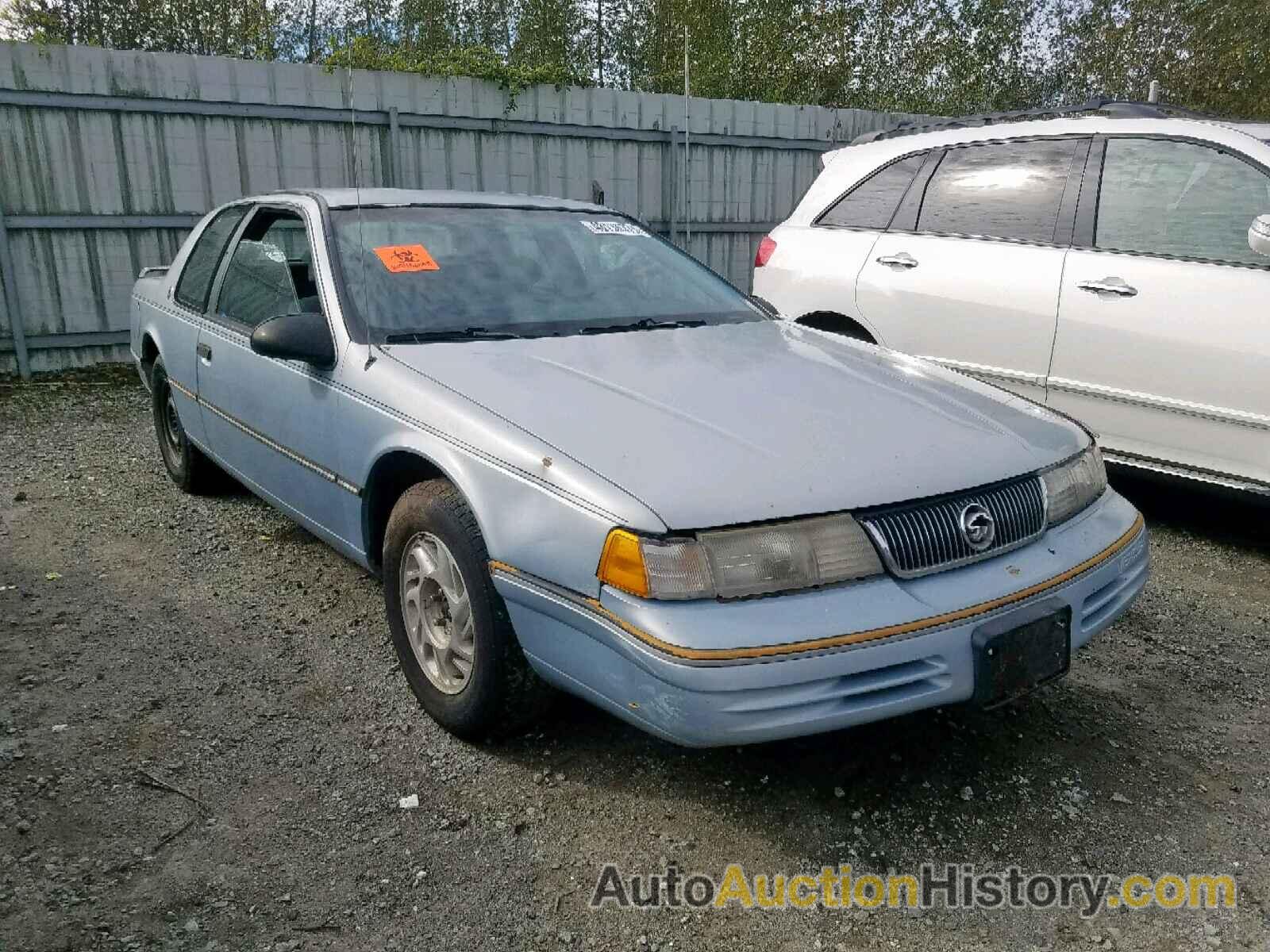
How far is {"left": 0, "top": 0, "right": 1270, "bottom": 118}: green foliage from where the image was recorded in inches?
658

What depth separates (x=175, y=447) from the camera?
5.04m

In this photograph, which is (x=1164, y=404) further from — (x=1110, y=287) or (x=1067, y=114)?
(x=1067, y=114)

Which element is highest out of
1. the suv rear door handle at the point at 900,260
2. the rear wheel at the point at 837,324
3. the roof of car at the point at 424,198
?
the roof of car at the point at 424,198

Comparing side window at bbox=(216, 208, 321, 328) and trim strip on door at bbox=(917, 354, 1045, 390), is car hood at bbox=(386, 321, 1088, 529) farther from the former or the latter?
trim strip on door at bbox=(917, 354, 1045, 390)

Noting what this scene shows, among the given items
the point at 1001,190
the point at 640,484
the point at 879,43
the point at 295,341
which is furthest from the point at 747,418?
the point at 879,43

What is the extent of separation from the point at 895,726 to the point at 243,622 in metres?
2.23

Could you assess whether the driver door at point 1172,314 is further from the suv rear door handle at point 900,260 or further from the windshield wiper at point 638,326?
the windshield wiper at point 638,326

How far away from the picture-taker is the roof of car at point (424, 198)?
11.9ft

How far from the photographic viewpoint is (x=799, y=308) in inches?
209

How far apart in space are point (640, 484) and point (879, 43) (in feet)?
59.9

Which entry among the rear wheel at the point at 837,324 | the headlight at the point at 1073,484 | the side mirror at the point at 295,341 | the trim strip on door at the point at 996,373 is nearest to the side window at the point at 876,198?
the rear wheel at the point at 837,324

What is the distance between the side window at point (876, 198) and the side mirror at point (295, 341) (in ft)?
10.4

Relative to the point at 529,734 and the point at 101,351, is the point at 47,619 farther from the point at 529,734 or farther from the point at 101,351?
the point at 101,351

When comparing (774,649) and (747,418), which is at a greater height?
(747,418)
